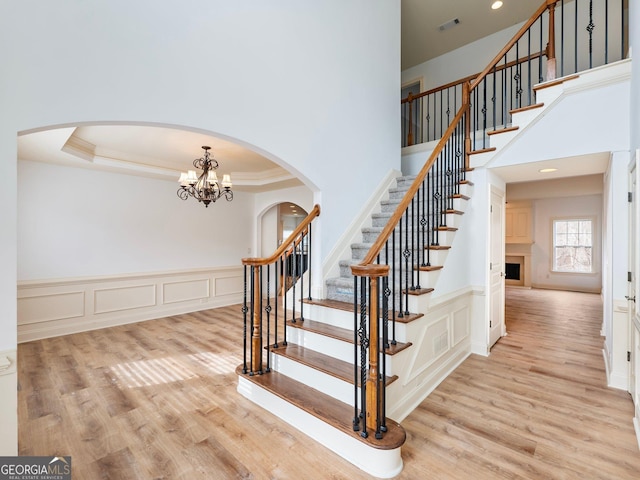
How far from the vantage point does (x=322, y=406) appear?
2223mm

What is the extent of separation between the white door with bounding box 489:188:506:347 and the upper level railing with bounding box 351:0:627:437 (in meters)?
0.74

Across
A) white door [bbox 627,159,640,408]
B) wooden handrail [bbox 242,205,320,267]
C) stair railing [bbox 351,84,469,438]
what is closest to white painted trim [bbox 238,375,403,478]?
stair railing [bbox 351,84,469,438]

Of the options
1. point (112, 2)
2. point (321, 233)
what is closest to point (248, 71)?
point (112, 2)

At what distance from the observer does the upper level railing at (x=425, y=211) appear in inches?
75.2

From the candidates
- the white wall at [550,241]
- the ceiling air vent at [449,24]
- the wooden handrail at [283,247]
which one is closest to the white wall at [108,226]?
the wooden handrail at [283,247]

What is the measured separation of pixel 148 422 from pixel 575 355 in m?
4.68

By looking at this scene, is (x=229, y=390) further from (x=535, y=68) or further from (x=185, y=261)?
(x=535, y=68)

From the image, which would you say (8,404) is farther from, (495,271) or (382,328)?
(495,271)

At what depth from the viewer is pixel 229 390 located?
9.46ft

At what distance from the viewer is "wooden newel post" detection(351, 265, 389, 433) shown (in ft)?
6.07

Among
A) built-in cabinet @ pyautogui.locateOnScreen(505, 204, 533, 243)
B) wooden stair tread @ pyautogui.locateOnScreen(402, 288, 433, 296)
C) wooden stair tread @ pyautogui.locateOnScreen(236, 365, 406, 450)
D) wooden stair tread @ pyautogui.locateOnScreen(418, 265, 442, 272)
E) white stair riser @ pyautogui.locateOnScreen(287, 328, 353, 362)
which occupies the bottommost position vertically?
wooden stair tread @ pyautogui.locateOnScreen(236, 365, 406, 450)

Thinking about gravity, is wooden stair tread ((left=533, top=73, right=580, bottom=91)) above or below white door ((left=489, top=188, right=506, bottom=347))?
above

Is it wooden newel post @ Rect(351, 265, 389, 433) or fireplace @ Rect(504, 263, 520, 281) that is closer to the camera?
wooden newel post @ Rect(351, 265, 389, 433)

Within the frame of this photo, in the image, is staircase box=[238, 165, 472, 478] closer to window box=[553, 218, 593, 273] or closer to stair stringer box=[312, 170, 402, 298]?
stair stringer box=[312, 170, 402, 298]
